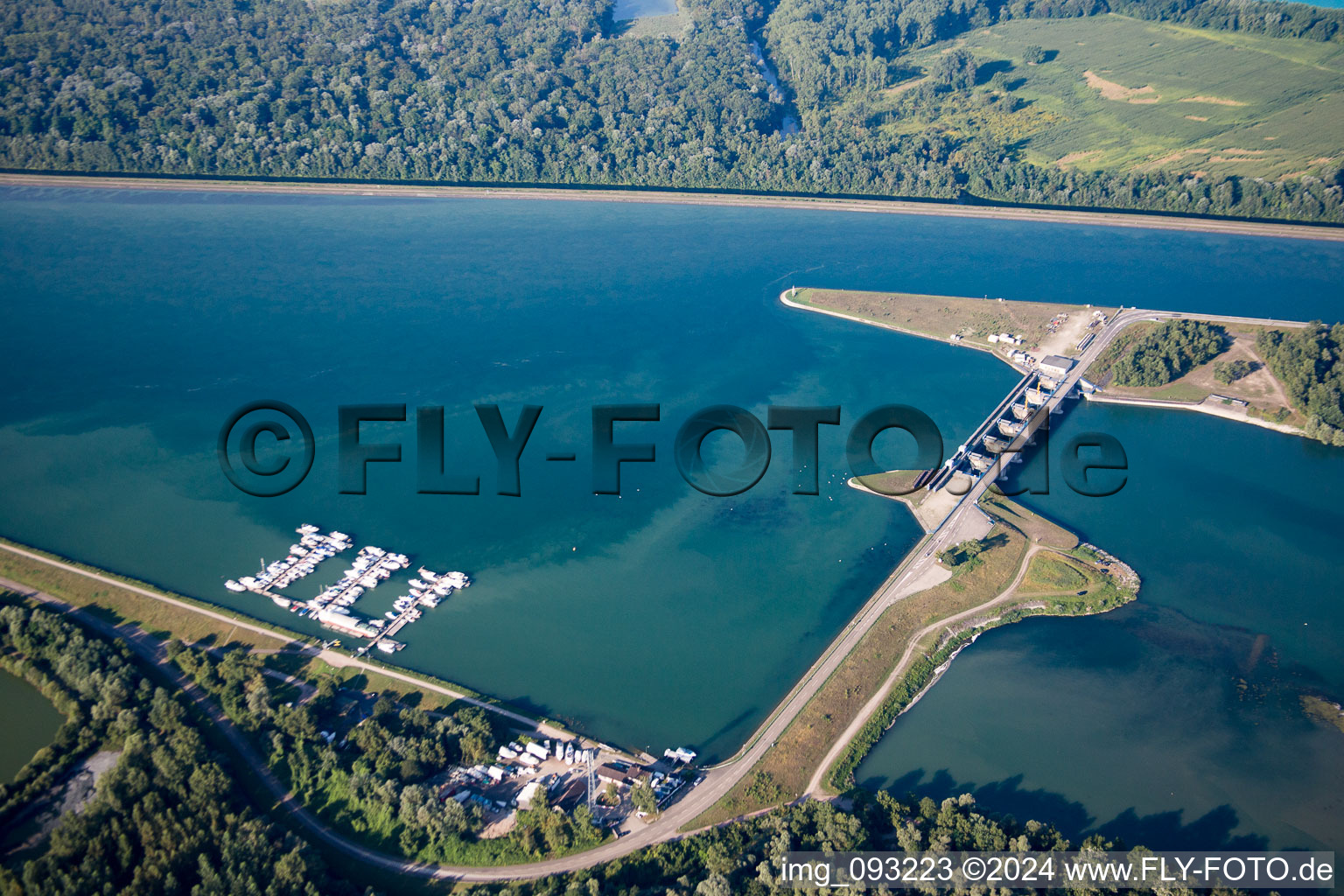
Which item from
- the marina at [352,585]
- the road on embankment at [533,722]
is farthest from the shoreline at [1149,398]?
the marina at [352,585]

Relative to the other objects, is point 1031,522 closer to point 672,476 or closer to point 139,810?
point 672,476

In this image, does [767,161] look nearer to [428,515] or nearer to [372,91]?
[372,91]

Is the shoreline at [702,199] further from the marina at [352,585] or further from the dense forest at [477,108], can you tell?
the marina at [352,585]

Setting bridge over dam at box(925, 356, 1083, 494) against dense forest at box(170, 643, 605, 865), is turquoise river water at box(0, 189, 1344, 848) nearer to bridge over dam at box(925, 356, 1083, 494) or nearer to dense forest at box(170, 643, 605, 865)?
bridge over dam at box(925, 356, 1083, 494)

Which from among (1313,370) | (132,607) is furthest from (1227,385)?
(132,607)

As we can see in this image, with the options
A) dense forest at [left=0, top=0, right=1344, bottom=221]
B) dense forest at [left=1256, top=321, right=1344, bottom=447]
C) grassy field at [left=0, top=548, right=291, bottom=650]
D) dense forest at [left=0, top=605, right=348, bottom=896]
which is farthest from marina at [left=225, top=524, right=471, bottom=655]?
dense forest at [left=0, top=0, right=1344, bottom=221]

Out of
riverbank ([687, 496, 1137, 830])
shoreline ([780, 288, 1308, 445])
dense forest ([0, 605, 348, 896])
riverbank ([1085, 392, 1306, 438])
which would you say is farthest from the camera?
riverbank ([1085, 392, 1306, 438])
